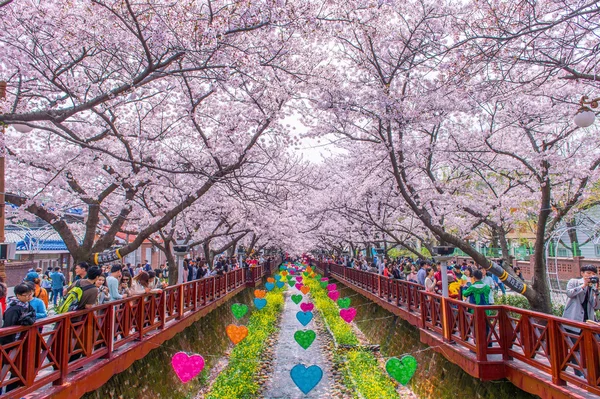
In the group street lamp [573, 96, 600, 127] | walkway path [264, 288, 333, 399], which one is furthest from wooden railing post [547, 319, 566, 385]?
walkway path [264, 288, 333, 399]

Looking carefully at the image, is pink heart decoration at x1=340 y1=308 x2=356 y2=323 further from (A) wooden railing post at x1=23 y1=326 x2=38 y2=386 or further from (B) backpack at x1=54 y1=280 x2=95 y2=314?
(A) wooden railing post at x1=23 y1=326 x2=38 y2=386

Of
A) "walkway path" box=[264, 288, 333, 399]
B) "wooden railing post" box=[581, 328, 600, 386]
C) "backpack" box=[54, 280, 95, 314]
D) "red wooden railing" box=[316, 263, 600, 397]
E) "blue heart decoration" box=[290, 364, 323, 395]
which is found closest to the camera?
"wooden railing post" box=[581, 328, 600, 386]

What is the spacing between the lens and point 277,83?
9344mm

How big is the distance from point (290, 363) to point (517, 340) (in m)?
8.27

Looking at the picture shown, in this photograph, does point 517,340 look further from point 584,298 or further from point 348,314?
point 348,314

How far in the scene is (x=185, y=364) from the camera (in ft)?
28.3

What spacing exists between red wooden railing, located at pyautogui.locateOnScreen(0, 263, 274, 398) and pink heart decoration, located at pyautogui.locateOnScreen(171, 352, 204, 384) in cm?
78

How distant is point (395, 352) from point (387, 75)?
8.32 m

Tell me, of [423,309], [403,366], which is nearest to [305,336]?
[423,309]

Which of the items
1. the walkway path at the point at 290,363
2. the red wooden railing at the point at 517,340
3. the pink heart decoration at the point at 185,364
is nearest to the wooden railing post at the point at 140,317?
the pink heart decoration at the point at 185,364

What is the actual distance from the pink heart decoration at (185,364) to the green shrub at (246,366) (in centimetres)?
201

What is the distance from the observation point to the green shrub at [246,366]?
1086 centimetres

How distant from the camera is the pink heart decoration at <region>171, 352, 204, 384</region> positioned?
8594 millimetres

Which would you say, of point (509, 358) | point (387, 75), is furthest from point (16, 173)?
point (509, 358)
